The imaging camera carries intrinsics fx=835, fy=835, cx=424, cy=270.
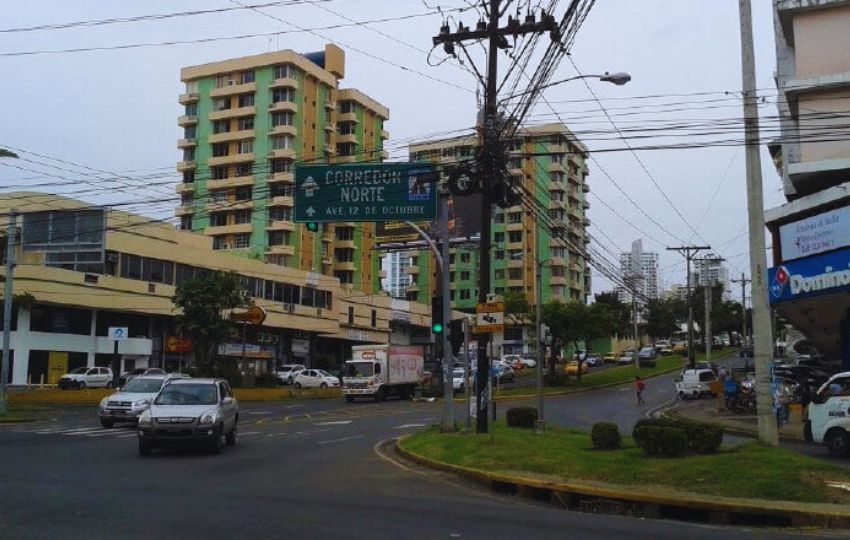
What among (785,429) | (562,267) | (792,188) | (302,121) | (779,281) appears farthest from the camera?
(562,267)

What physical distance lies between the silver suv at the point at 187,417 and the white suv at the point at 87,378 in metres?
32.2

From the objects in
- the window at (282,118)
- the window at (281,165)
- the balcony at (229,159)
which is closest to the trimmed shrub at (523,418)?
the window at (281,165)

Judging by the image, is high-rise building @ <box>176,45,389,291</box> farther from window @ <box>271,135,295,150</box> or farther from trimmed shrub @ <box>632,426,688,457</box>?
trimmed shrub @ <box>632,426,688,457</box>

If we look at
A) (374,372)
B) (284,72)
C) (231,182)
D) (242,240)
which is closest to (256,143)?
(231,182)

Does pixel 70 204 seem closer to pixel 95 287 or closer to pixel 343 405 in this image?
pixel 95 287

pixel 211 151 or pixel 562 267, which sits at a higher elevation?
pixel 211 151

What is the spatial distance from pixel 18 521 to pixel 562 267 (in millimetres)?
98401

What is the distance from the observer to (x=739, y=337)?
12394 centimetres

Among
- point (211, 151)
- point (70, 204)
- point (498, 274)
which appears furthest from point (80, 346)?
point (498, 274)

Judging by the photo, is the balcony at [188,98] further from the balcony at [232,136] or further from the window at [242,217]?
the window at [242,217]

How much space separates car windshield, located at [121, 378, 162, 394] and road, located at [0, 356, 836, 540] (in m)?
4.78

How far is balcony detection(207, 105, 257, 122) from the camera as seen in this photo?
89.1 m

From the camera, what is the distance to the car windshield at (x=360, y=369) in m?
47.1

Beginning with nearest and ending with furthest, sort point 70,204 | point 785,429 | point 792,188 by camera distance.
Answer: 1. point 785,429
2. point 792,188
3. point 70,204
